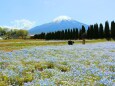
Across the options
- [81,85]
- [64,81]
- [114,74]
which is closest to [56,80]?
[64,81]

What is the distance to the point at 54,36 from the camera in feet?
432

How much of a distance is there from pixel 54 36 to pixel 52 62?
377ft

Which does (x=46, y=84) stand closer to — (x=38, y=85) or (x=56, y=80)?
(x=38, y=85)

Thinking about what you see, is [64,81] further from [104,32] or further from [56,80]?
[104,32]

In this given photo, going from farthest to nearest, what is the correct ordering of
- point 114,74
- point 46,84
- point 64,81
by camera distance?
point 114,74 → point 64,81 → point 46,84

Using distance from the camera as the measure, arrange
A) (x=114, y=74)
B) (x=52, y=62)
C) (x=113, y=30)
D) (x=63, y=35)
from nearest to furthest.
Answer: (x=114, y=74) → (x=52, y=62) → (x=113, y=30) → (x=63, y=35)

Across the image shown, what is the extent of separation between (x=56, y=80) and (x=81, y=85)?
1.21 m

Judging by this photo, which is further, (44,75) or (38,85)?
(44,75)

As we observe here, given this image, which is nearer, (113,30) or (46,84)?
(46,84)

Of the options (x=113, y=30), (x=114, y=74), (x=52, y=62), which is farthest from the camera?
(x=113, y=30)

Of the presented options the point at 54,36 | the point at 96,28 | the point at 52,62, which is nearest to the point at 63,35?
the point at 54,36

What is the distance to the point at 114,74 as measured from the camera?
11.6 m

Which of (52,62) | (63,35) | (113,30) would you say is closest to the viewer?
(52,62)

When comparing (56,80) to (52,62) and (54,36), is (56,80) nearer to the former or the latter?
(52,62)
